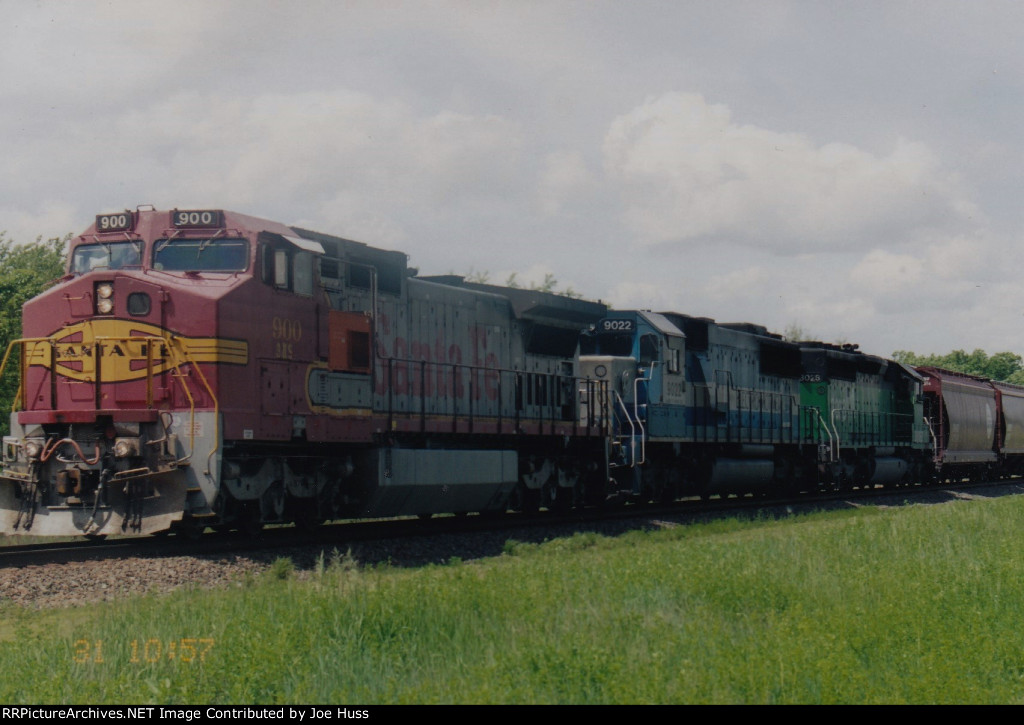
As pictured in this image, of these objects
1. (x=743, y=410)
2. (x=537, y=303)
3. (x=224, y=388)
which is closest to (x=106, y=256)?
(x=224, y=388)

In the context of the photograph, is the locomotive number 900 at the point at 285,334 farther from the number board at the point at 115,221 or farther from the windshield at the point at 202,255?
the number board at the point at 115,221

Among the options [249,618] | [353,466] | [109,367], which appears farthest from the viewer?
[353,466]

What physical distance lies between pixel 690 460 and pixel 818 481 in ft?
23.0

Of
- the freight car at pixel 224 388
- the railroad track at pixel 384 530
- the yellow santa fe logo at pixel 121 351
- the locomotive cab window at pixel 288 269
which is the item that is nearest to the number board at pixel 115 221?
the freight car at pixel 224 388

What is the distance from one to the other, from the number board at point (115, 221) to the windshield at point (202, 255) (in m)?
0.52

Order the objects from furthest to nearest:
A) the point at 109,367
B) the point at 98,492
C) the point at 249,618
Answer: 1. the point at 109,367
2. the point at 98,492
3. the point at 249,618

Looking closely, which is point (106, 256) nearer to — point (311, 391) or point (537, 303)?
point (311, 391)

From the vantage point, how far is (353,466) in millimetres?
14422

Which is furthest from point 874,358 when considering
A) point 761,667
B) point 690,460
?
point 761,667

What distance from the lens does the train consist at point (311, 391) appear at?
11898 mm

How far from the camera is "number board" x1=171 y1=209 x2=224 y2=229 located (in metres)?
12.8

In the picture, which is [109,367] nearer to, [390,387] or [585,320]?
[390,387]

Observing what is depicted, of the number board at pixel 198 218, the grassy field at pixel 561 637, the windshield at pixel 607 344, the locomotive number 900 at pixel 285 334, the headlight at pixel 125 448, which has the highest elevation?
the number board at pixel 198 218

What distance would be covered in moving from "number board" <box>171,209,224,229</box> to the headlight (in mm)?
2679
